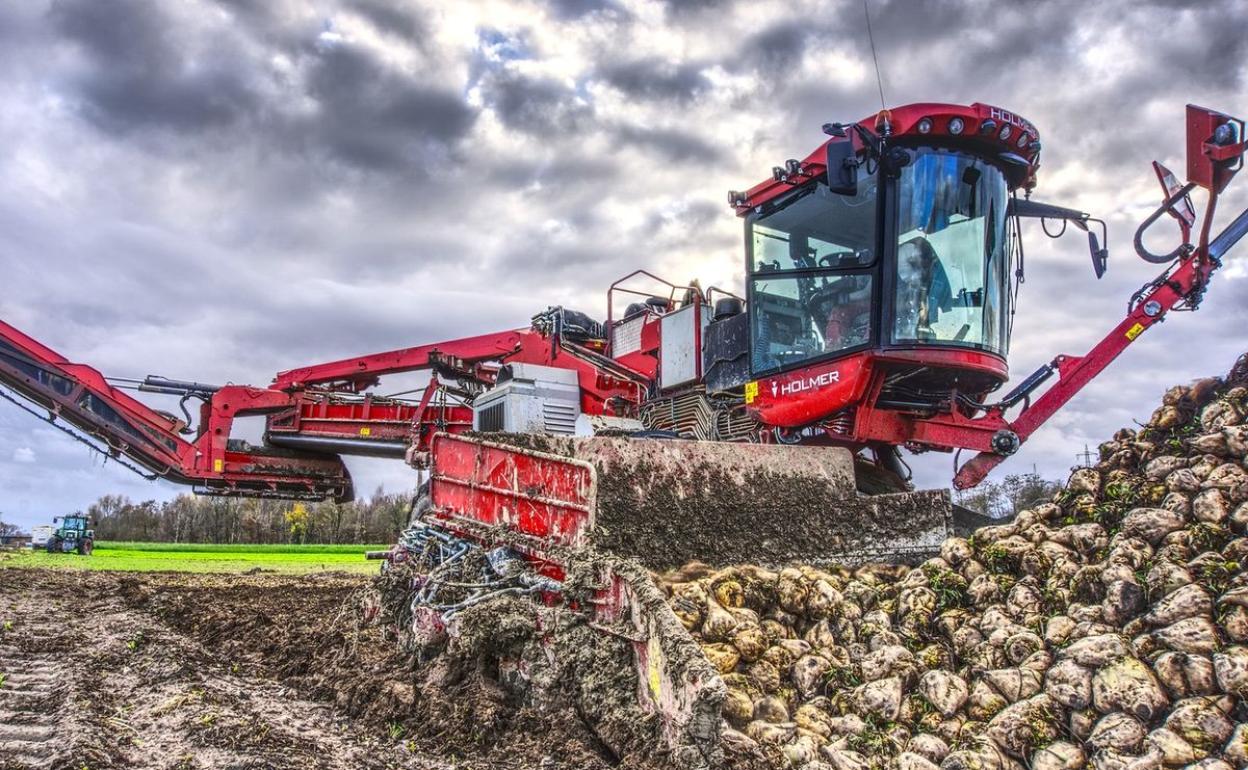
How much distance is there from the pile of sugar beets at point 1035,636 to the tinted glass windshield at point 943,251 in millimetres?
1603

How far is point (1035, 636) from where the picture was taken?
3.32 metres

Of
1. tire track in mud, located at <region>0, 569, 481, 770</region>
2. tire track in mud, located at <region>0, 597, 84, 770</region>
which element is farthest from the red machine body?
tire track in mud, located at <region>0, 597, 84, 770</region>

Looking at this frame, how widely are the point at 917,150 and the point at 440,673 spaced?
172 inches

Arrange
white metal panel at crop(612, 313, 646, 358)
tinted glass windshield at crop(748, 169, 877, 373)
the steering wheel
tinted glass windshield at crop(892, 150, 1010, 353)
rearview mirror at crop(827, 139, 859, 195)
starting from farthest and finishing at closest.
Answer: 1. white metal panel at crop(612, 313, 646, 358)
2. the steering wheel
3. tinted glass windshield at crop(748, 169, 877, 373)
4. tinted glass windshield at crop(892, 150, 1010, 353)
5. rearview mirror at crop(827, 139, 859, 195)

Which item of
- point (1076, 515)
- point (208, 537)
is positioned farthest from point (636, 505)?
point (208, 537)

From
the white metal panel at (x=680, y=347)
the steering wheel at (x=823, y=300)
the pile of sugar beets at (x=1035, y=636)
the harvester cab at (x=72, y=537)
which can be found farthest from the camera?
the harvester cab at (x=72, y=537)

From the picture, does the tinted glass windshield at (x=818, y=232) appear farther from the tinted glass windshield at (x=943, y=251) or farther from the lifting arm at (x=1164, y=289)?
the lifting arm at (x=1164, y=289)

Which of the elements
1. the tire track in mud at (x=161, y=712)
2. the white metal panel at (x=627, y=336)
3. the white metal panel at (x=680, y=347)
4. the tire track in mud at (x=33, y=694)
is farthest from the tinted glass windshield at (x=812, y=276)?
the tire track in mud at (x=33, y=694)

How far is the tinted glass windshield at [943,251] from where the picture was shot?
582 cm

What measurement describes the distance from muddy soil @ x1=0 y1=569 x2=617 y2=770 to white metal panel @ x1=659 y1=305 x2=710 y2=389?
2.97 metres

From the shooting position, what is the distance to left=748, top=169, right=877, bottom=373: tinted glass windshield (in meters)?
5.98

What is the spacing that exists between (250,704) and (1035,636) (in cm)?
337

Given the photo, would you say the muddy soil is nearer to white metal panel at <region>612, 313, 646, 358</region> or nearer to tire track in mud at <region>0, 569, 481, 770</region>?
tire track in mud at <region>0, 569, 481, 770</region>

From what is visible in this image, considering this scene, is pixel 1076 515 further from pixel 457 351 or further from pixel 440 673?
pixel 457 351
